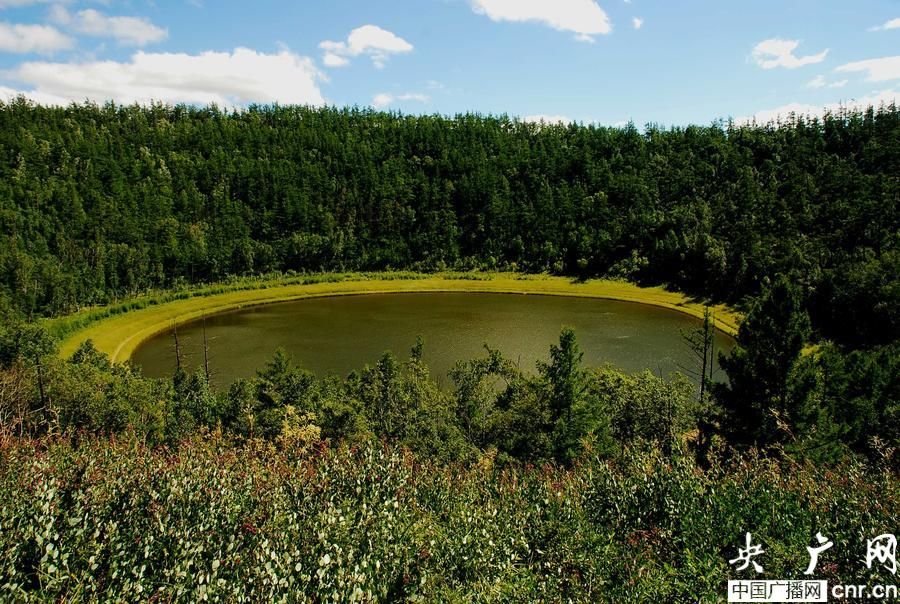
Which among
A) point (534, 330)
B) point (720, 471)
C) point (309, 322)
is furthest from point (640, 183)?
point (720, 471)

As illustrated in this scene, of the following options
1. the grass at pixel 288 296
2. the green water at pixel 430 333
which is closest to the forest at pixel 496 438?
the grass at pixel 288 296

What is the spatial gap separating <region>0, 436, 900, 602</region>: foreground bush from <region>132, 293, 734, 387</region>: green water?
44.9m

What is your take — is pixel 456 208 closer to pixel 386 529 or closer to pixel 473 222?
pixel 473 222

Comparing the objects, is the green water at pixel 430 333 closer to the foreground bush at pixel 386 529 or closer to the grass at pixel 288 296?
the grass at pixel 288 296

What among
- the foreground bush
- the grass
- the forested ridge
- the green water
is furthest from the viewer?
the forested ridge

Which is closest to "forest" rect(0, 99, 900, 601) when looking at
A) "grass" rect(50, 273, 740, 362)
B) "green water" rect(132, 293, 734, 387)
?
"grass" rect(50, 273, 740, 362)

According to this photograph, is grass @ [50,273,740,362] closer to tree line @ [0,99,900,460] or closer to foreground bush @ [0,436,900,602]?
tree line @ [0,99,900,460]

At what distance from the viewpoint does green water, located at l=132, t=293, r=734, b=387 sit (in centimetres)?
7312

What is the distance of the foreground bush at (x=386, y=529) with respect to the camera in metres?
11.0

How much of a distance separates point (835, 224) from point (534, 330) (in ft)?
233

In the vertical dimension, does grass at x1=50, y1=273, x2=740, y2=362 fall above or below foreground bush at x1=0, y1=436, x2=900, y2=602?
below

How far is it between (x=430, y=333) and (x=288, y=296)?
54.7m

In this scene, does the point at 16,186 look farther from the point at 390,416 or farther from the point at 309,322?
the point at 390,416

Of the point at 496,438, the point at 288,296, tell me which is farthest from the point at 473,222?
the point at 496,438
